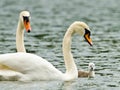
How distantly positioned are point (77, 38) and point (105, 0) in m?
29.7

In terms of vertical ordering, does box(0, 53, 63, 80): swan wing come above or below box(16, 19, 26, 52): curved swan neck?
below

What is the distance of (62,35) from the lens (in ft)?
99.9

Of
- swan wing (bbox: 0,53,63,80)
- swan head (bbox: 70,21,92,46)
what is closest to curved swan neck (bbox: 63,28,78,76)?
swan head (bbox: 70,21,92,46)

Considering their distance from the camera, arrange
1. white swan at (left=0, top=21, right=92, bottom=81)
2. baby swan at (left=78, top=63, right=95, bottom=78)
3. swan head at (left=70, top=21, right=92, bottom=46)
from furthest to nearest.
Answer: swan head at (left=70, top=21, right=92, bottom=46) → baby swan at (left=78, top=63, right=95, bottom=78) → white swan at (left=0, top=21, right=92, bottom=81)

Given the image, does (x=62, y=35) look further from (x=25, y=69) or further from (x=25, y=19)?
(x=25, y=69)

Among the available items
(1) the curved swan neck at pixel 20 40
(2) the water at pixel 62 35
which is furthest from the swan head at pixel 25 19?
(2) the water at pixel 62 35

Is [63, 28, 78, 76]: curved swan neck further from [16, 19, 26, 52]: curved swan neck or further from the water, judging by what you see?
[16, 19, 26, 52]: curved swan neck

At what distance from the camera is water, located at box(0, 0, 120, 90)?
751 inches

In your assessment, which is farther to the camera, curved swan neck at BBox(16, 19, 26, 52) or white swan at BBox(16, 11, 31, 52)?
curved swan neck at BBox(16, 19, 26, 52)

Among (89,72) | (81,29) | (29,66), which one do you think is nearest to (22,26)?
(81,29)

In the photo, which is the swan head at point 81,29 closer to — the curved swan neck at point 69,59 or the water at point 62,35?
the curved swan neck at point 69,59

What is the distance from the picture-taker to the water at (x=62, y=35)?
62.6 feet

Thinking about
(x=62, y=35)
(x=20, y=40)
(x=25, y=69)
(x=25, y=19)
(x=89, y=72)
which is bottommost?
(x=89, y=72)

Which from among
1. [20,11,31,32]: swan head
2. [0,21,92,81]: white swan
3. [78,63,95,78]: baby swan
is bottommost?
[78,63,95,78]: baby swan
